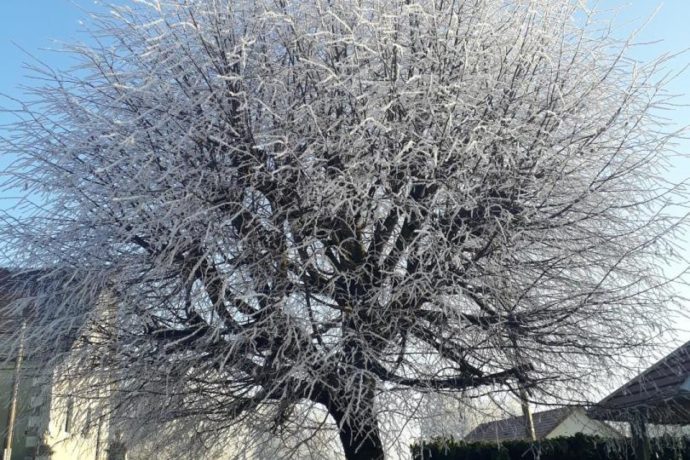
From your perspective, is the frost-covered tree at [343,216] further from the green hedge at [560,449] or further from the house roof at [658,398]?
the green hedge at [560,449]

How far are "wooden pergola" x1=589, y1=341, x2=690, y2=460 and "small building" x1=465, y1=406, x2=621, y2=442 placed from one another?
28 centimetres

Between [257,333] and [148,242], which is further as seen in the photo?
[148,242]

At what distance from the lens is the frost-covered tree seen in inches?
200

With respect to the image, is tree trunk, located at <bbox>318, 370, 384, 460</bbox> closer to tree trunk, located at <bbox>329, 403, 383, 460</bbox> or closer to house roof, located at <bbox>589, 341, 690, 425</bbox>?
tree trunk, located at <bbox>329, 403, 383, 460</bbox>

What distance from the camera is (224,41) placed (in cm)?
562

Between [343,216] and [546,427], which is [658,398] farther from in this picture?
[546,427]

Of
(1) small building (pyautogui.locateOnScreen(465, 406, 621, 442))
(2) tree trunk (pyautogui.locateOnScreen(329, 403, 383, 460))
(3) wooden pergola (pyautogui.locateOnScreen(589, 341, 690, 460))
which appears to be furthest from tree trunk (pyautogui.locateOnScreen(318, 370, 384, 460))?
(3) wooden pergola (pyautogui.locateOnScreen(589, 341, 690, 460))

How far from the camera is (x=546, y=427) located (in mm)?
23688

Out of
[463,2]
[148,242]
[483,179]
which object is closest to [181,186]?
[148,242]

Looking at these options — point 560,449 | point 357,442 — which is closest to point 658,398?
point 357,442

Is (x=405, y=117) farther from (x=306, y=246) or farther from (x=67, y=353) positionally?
(x=67, y=353)

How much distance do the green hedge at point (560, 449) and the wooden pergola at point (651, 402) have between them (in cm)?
22

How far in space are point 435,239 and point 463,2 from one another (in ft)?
7.13

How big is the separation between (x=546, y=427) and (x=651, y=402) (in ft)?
62.5
